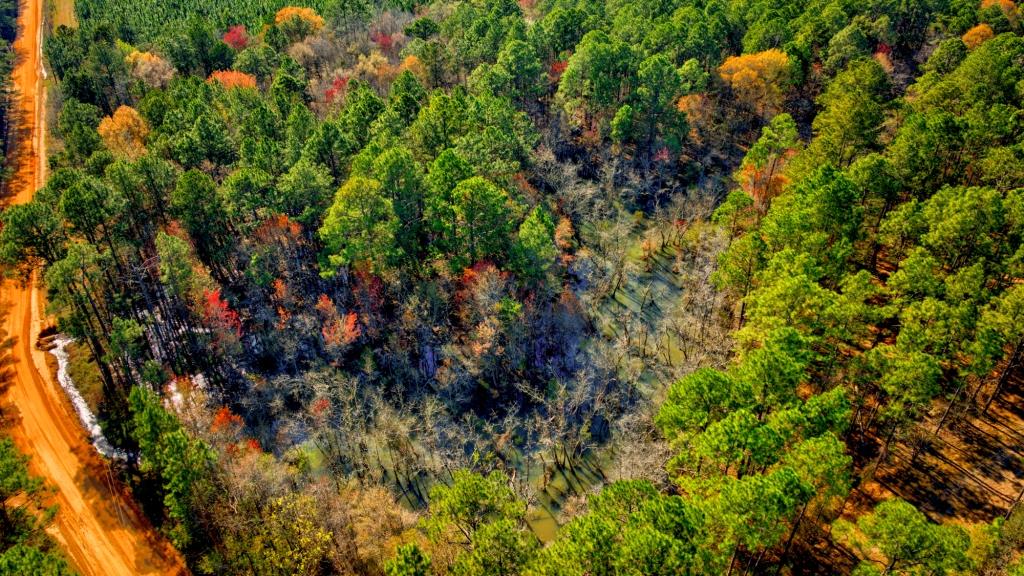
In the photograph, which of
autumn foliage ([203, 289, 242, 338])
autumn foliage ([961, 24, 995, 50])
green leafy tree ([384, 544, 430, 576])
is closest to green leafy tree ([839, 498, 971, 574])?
green leafy tree ([384, 544, 430, 576])

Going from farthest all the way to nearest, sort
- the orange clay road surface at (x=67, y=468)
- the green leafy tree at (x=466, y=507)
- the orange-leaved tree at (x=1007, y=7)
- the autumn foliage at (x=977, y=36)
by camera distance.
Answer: the orange-leaved tree at (x=1007, y=7)
the autumn foliage at (x=977, y=36)
the orange clay road surface at (x=67, y=468)
the green leafy tree at (x=466, y=507)

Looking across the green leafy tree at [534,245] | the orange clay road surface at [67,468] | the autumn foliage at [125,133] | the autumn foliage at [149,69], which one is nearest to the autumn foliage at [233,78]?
the autumn foliage at [149,69]

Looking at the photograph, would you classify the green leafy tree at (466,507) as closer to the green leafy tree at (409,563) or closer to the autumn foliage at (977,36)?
the green leafy tree at (409,563)

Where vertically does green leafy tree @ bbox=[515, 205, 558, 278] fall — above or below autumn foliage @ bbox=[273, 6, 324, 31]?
below

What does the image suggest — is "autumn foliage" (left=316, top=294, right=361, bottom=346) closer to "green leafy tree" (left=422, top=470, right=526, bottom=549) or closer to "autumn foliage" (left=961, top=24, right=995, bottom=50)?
"green leafy tree" (left=422, top=470, right=526, bottom=549)

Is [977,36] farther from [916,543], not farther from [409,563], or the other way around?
[409,563]
